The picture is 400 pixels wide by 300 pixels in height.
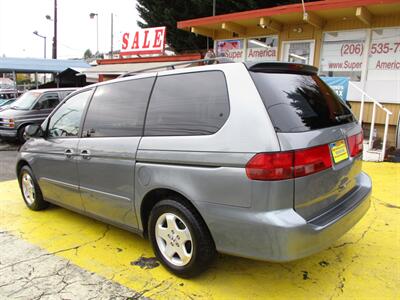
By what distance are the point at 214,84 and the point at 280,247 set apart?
132 centimetres

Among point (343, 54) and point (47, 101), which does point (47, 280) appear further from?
point (47, 101)

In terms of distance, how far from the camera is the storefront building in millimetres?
8266

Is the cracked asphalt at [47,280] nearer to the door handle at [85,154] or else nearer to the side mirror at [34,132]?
the door handle at [85,154]

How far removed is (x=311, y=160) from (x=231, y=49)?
30.4 ft

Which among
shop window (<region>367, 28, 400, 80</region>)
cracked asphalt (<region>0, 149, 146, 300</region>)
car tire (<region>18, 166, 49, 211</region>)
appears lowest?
cracked asphalt (<region>0, 149, 146, 300</region>)

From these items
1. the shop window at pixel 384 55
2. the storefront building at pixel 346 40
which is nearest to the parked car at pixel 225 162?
the storefront building at pixel 346 40

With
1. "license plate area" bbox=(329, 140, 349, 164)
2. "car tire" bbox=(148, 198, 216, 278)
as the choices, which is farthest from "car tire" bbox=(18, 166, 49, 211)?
"license plate area" bbox=(329, 140, 349, 164)

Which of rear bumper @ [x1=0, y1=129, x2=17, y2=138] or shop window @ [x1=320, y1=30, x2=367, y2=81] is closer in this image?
shop window @ [x1=320, y1=30, x2=367, y2=81]

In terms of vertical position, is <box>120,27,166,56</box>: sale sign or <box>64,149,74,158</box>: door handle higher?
<box>120,27,166,56</box>: sale sign

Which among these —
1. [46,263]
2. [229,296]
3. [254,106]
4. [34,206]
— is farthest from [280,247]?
[34,206]

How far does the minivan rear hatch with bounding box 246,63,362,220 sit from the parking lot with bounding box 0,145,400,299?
0.71 metres

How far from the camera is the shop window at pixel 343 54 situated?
8.80 meters

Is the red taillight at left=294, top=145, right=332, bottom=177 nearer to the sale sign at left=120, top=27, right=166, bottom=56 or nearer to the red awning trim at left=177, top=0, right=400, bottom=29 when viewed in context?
the red awning trim at left=177, top=0, right=400, bottom=29

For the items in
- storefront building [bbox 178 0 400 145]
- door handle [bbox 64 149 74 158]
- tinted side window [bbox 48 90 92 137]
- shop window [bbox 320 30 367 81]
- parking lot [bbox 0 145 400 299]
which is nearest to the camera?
parking lot [bbox 0 145 400 299]
